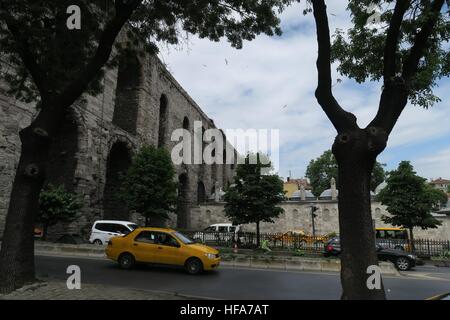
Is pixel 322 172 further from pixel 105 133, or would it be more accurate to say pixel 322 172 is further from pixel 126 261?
pixel 126 261

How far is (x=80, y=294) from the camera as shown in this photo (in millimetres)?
7711

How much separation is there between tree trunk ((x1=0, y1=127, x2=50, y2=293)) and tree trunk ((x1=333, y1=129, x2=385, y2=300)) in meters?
6.37

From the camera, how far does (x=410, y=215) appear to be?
88.1 feet

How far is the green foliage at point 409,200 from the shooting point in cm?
2686

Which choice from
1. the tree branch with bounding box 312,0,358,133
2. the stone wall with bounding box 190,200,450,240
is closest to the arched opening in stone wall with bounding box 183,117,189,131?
the stone wall with bounding box 190,200,450,240

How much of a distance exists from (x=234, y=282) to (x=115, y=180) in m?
20.6

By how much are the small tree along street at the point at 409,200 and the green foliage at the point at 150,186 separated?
15.7 m

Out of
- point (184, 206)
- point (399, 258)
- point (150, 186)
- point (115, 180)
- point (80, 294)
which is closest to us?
point (80, 294)

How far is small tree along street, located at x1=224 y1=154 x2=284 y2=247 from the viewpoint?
25.1 metres

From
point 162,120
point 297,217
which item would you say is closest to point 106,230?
point 162,120

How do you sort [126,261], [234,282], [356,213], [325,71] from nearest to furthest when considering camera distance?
1. [356,213]
2. [325,71]
3. [234,282]
4. [126,261]
